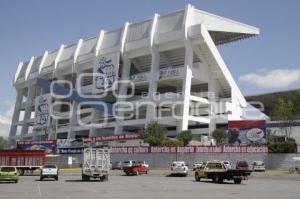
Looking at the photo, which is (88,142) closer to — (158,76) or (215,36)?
(158,76)

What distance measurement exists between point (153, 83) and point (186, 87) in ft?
23.8

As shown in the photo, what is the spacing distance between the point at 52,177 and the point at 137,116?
59447 mm

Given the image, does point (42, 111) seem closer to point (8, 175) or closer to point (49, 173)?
point (49, 173)

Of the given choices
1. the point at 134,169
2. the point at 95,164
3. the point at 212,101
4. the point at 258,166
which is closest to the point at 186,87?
the point at 212,101

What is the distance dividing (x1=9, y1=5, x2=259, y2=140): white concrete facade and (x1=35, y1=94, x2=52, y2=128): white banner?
415cm

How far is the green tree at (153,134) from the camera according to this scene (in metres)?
78.7

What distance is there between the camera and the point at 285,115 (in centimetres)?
8044

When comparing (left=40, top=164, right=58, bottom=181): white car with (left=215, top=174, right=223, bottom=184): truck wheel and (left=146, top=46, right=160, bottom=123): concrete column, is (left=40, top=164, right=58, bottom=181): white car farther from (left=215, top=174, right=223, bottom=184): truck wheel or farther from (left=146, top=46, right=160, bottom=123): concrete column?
(left=146, top=46, right=160, bottom=123): concrete column

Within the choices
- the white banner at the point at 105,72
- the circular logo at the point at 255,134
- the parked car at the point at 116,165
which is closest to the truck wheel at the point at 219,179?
the parked car at the point at 116,165

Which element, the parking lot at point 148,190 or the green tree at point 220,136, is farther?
the green tree at point 220,136

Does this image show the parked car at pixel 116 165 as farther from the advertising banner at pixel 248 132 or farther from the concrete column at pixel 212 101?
the concrete column at pixel 212 101

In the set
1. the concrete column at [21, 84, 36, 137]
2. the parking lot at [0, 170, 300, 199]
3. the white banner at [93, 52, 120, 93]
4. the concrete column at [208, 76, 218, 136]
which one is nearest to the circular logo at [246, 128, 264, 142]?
the concrete column at [208, 76, 218, 136]

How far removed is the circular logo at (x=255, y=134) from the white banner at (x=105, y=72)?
35791 millimetres

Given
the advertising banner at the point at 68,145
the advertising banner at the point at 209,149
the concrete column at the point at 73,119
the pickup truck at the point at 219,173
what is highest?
the concrete column at the point at 73,119
